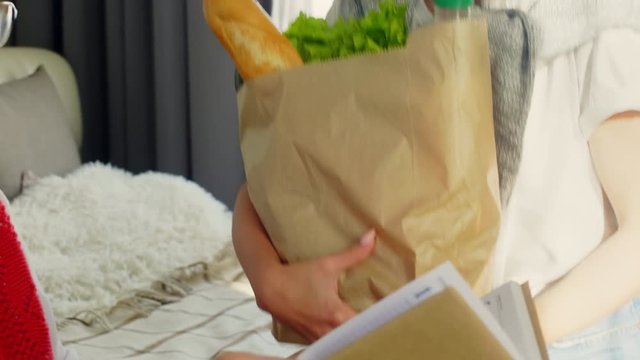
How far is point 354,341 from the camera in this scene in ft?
2.25

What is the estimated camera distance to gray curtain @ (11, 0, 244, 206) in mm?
2809

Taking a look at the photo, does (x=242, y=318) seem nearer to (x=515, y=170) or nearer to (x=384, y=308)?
(x=515, y=170)

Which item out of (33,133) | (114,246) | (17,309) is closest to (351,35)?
(17,309)

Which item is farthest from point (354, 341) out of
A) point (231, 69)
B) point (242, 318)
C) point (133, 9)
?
point (133, 9)

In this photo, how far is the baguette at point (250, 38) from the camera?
83 cm

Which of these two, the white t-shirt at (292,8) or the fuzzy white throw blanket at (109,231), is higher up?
the white t-shirt at (292,8)

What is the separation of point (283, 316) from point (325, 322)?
70mm

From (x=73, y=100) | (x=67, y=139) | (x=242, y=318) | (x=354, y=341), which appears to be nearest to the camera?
(x=354, y=341)

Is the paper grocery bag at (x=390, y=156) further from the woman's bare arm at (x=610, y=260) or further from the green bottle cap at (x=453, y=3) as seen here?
the woman's bare arm at (x=610, y=260)

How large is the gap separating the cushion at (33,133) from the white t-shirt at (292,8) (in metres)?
0.70

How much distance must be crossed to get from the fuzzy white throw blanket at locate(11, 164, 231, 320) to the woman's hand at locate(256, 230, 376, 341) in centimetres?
117

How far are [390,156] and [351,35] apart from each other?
12 centimetres

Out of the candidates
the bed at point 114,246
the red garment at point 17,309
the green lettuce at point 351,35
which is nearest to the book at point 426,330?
the green lettuce at point 351,35

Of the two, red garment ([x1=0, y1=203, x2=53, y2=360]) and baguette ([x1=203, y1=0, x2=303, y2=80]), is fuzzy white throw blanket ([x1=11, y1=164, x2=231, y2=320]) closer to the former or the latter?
red garment ([x1=0, y1=203, x2=53, y2=360])
